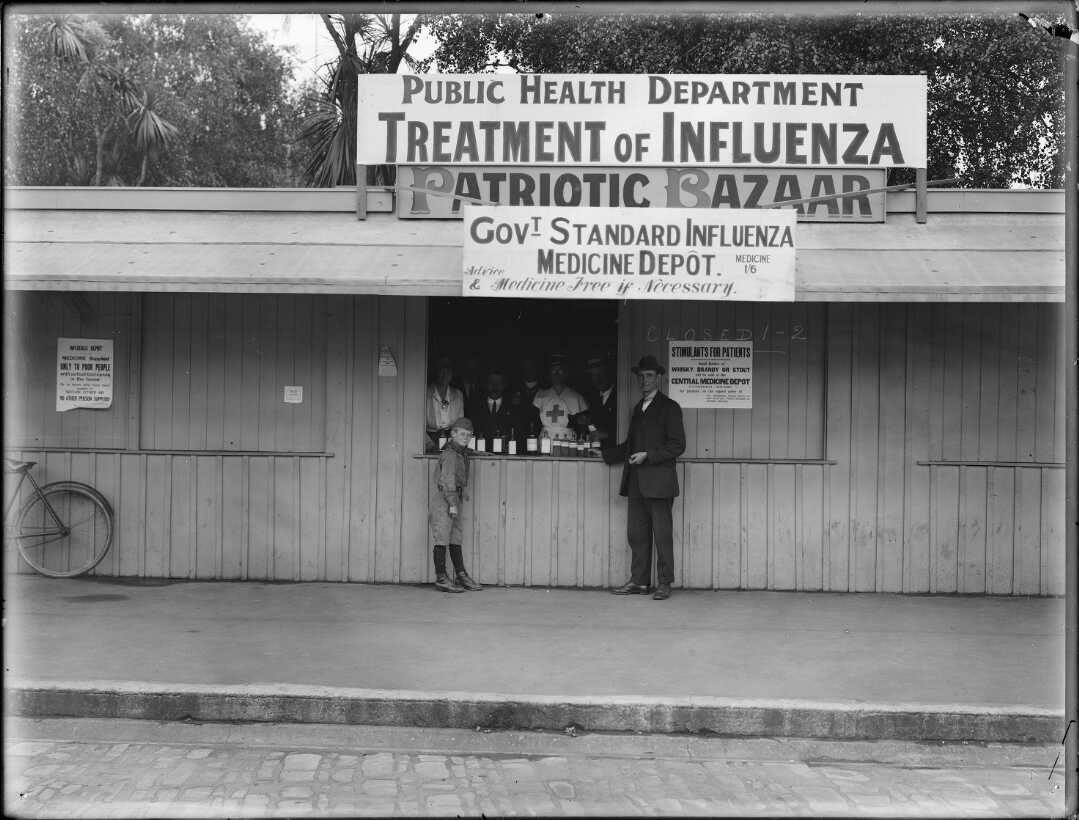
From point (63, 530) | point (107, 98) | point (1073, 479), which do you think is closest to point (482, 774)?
point (1073, 479)

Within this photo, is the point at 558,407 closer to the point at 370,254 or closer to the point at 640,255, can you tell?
the point at 640,255

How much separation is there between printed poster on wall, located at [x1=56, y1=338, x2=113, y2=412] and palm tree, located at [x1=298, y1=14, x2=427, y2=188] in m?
7.50

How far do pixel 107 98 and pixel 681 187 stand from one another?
58.4 ft

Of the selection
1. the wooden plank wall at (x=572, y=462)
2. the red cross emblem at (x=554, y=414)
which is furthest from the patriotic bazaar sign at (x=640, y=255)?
the red cross emblem at (x=554, y=414)

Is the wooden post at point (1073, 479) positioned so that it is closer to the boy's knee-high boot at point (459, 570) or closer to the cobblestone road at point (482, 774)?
the cobblestone road at point (482, 774)

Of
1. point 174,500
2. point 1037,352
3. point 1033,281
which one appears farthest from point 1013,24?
point 174,500

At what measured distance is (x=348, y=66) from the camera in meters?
17.2

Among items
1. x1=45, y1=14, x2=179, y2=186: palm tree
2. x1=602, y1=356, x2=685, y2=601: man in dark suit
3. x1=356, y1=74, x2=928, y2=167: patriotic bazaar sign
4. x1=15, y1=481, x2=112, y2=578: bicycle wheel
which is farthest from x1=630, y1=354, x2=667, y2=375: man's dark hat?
x1=45, y1=14, x2=179, y2=186: palm tree

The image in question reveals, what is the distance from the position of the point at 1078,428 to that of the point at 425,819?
3088 millimetres

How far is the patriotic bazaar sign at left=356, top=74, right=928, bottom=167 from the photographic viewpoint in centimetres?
884

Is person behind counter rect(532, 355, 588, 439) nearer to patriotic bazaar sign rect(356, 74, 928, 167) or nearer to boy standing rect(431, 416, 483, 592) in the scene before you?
boy standing rect(431, 416, 483, 592)

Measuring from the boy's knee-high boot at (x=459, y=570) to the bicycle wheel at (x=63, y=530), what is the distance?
3008 mm

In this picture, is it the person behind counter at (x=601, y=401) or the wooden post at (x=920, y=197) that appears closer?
the wooden post at (x=920, y=197)

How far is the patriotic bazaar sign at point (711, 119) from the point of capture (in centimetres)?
884
